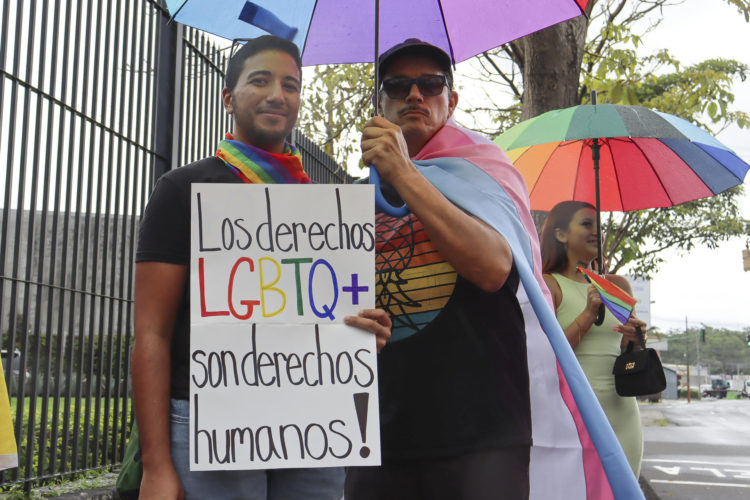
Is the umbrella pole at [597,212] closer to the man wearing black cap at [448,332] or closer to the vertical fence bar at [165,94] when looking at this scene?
the man wearing black cap at [448,332]

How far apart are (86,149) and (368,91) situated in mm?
5355

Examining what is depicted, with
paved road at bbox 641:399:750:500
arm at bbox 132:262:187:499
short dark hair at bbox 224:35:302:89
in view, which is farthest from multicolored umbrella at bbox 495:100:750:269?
paved road at bbox 641:399:750:500

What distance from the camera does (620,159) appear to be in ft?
18.7

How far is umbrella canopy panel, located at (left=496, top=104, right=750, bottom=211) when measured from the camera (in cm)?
485

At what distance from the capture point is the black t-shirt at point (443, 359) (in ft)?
7.47

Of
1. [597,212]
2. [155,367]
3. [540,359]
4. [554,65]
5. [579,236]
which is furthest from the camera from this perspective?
[554,65]

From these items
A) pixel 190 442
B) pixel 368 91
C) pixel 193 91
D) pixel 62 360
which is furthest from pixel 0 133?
pixel 368 91

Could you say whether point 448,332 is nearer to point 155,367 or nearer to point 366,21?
point 155,367

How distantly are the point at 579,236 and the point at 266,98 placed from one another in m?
2.88

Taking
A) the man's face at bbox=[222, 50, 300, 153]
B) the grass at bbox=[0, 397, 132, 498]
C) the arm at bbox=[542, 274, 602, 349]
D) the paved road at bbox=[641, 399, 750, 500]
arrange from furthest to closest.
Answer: the paved road at bbox=[641, 399, 750, 500] → the grass at bbox=[0, 397, 132, 498] → the arm at bbox=[542, 274, 602, 349] → the man's face at bbox=[222, 50, 300, 153]

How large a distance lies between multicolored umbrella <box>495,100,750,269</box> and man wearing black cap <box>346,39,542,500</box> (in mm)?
2479

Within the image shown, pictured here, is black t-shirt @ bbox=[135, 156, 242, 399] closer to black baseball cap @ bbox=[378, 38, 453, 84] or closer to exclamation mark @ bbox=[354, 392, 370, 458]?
exclamation mark @ bbox=[354, 392, 370, 458]

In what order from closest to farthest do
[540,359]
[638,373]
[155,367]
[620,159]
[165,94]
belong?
[155,367]
[540,359]
[638,373]
[620,159]
[165,94]

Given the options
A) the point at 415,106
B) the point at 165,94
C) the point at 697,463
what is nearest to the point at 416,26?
the point at 415,106
